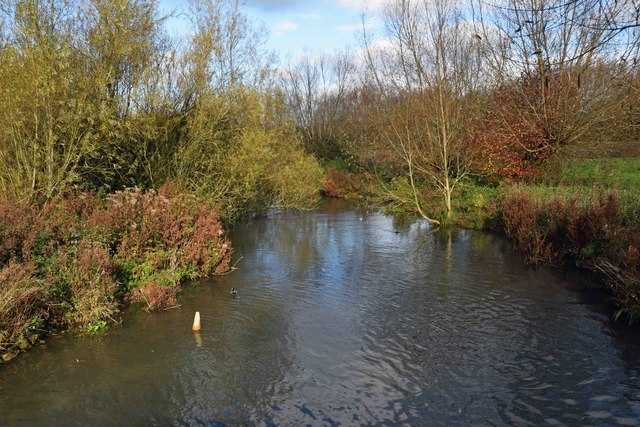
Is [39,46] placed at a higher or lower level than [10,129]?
higher

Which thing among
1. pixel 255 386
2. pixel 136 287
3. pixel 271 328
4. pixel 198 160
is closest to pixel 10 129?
pixel 136 287

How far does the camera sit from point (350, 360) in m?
7.96

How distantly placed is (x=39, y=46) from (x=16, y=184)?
330cm

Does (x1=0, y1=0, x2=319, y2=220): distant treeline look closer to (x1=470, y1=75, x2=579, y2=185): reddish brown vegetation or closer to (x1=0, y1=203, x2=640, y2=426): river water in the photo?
(x1=0, y1=203, x2=640, y2=426): river water

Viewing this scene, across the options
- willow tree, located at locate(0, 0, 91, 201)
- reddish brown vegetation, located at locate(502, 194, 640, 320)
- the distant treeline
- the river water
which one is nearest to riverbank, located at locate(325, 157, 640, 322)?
reddish brown vegetation, located at locate(502, 194, 640, 320)

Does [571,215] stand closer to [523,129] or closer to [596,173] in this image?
[523,129]

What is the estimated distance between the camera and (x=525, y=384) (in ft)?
23.3

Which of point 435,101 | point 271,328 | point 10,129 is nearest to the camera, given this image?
point 271,328

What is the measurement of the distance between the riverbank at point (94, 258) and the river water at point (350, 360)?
439mm

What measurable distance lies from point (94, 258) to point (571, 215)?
11714 millimetres

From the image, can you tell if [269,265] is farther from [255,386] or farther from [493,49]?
[493,49]

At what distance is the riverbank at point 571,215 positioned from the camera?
1034 centimetres

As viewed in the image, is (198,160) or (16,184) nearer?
(16,184)

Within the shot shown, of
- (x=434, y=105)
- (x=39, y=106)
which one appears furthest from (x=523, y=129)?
(x=39, y=106)
